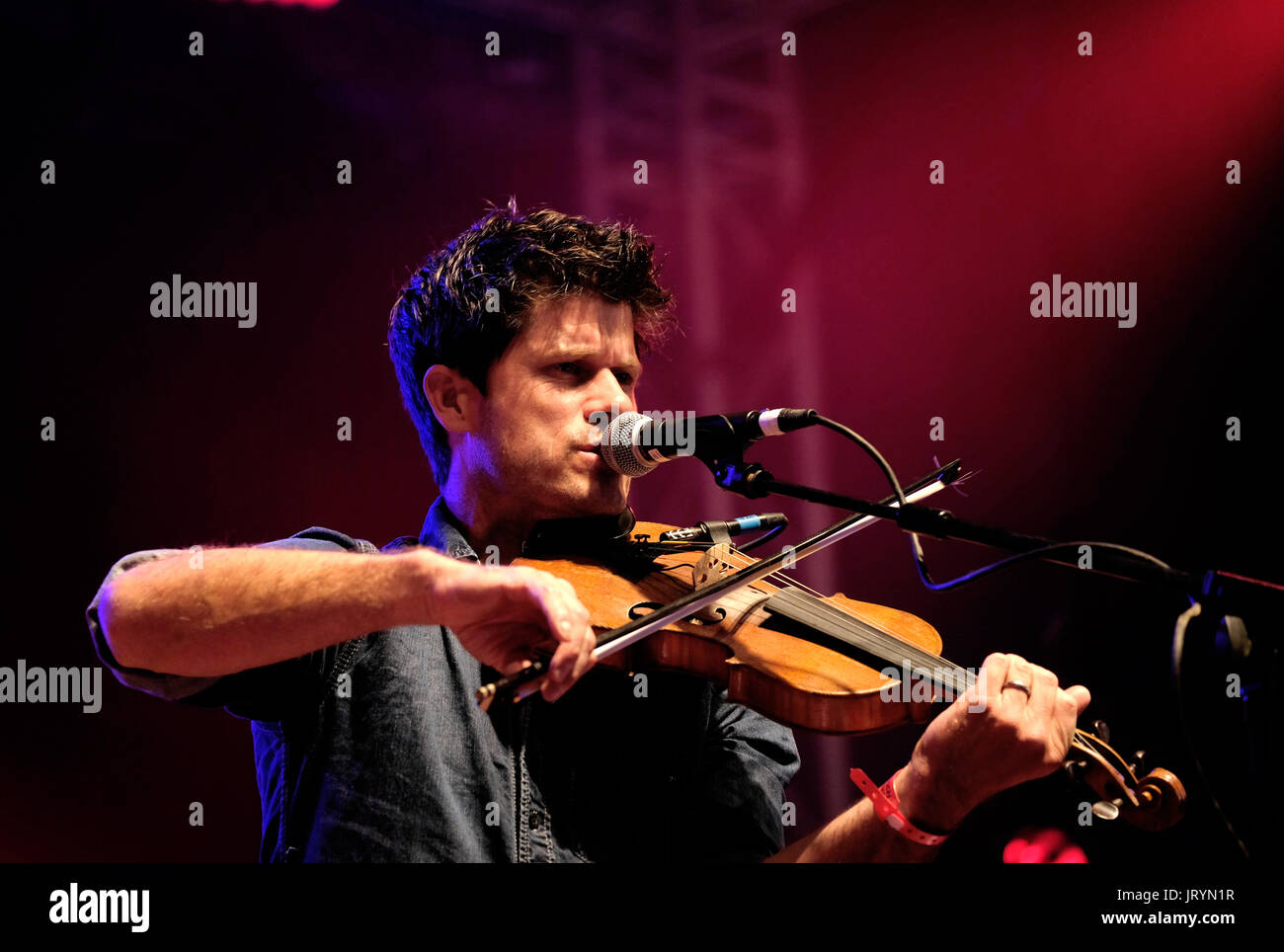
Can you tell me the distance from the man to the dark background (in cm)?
74

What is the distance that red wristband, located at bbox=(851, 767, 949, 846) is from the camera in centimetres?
182

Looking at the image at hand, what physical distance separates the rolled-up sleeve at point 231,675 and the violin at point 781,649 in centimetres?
40

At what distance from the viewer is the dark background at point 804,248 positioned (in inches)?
115

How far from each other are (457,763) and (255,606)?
539mm

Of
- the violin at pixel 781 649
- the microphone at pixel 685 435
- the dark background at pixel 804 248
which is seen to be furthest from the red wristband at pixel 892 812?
the dark background at pixel 804 248

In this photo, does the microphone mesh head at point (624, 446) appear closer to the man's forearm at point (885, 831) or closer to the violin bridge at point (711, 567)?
the violin bridge at point (711, 567)

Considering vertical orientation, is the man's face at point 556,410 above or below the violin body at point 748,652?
above

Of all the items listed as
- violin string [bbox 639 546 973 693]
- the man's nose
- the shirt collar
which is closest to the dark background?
the shirt collar

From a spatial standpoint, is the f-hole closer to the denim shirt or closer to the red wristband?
the denim shirt

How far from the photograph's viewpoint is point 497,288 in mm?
2264

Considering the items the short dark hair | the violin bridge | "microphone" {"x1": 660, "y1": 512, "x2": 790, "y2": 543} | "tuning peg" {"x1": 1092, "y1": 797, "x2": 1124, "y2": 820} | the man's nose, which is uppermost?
the short dark hair

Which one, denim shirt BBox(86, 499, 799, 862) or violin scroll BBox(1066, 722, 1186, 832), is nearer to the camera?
violin scroll BBox(1066, 722, 1186, 832)
